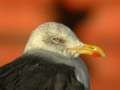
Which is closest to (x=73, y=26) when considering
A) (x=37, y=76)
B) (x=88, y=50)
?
(x=88, y=50)

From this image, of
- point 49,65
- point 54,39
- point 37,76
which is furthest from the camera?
point 54,39

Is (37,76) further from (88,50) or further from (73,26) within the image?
(73,26)

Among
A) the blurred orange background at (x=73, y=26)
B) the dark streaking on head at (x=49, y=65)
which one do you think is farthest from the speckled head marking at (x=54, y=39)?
the blurred orange background at (x=73, y=26)

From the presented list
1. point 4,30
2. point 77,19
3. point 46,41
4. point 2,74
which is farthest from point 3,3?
point 2,74

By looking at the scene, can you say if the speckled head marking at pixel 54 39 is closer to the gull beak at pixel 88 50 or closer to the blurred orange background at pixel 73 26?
the gull beak at pixel 88 50

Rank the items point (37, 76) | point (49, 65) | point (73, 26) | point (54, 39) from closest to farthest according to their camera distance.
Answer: point (37, 76), point (49, 65), point (54, 39), point (73, 26)

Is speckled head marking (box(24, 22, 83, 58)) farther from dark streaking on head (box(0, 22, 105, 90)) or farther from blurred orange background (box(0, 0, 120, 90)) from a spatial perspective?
blurred orange background (box(0, 0, 120, 90))

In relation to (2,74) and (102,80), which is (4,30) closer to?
(102,80)

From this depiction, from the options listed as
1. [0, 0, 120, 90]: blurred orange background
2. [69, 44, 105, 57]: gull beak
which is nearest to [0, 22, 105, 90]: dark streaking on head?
[69, 44, 105, 57]: gull beak
